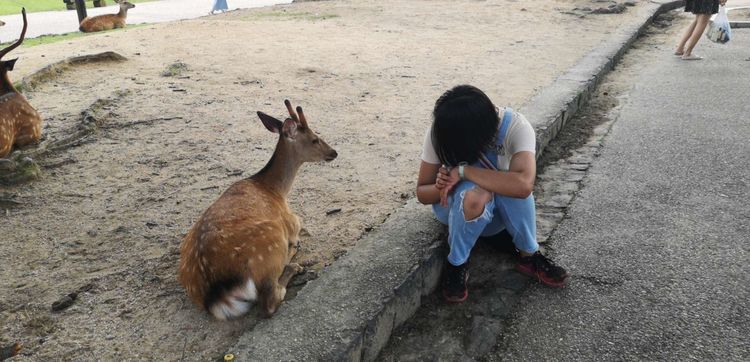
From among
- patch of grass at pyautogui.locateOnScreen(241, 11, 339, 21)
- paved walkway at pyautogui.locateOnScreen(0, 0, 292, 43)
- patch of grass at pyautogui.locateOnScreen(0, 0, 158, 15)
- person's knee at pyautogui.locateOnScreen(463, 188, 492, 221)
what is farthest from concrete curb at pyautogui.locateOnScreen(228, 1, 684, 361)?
patch of grass at pyautogui.locateOnScreen(0, 0, 158, 15)

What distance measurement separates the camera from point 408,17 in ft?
39.1

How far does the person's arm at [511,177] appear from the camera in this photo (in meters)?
2.63

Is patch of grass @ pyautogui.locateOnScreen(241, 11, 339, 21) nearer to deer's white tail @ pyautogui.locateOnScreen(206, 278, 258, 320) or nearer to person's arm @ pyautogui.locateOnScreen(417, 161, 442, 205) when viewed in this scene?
person's arm @ pyautogui.locateOnScreen(417, 161, 442, 205)

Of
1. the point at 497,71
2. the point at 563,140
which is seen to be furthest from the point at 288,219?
the point at 497,71

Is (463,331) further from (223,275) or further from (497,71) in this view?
(497,71)

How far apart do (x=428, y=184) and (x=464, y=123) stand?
473mm

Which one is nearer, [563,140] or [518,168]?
[518,168]

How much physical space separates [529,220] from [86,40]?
29.0 feet

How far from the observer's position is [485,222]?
2.73 metres

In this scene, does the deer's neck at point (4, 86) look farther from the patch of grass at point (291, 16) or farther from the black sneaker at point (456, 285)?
the patch of grass at point (291, 16)

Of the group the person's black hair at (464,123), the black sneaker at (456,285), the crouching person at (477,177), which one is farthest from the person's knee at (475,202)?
the black sneaker at (456,285)

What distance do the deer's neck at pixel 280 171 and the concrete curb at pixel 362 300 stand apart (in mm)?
707

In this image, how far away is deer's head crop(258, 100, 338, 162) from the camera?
145 inches

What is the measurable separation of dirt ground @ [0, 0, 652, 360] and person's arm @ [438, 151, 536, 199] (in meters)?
0.88
